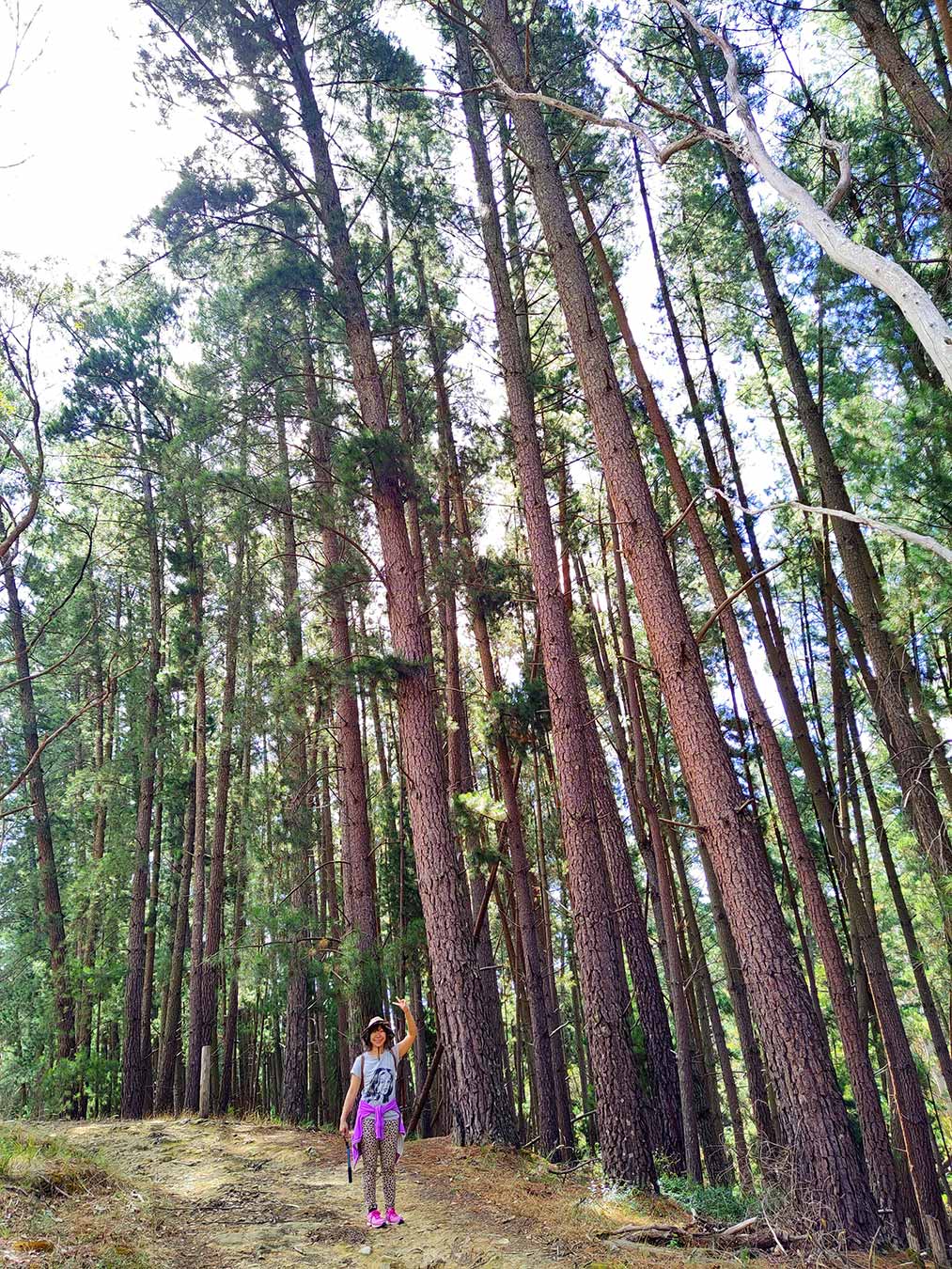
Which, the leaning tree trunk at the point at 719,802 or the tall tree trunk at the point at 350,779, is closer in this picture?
the leaning tree trunk at the point at 719,802

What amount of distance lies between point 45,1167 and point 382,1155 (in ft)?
7.61


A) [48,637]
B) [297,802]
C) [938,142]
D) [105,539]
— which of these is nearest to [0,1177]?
[297,802]

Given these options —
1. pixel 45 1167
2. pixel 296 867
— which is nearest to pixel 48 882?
pixel 296 867

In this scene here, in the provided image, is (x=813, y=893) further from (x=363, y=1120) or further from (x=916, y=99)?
(x=916, y=99)

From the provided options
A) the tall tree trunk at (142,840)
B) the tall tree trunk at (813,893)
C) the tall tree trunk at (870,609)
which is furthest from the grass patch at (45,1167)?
the tall tree trunk at (142,840)

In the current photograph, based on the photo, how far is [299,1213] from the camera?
5.60m

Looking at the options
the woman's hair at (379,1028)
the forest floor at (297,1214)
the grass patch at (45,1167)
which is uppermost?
the woman's hair at (379,1028)

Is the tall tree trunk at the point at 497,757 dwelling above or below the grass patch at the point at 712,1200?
above

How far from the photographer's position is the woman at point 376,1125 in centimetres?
511

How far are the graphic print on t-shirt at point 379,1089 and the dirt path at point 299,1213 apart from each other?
760 millimetres

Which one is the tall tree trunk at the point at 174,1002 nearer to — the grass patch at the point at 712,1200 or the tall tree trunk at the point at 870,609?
the grass patch at the point at 712,1200

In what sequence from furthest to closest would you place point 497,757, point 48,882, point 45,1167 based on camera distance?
point 48,882
point 497,757
point 45,1167

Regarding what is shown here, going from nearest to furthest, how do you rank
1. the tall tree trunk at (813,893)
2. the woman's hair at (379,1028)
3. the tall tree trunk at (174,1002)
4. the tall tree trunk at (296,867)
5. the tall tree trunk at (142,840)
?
the woman's hair at (379,1028)
the tall tree trunk at (813,893)
the tall tree trunk at (296,867)
the tall tree trunk at (142,840)
the tall tree trunk at (174,1002)

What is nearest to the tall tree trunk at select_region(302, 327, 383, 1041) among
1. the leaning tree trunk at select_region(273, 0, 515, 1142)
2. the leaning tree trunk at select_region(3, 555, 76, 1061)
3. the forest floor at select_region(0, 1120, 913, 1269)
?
the leaning tree trunk at select_region(273, 0, 515, 1142)
